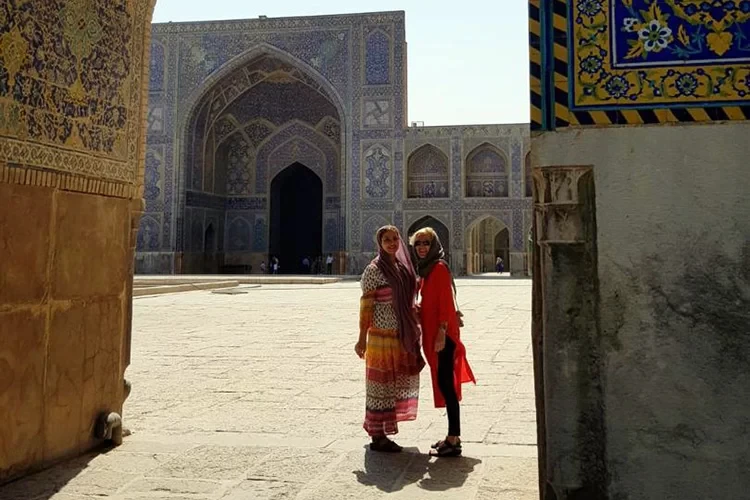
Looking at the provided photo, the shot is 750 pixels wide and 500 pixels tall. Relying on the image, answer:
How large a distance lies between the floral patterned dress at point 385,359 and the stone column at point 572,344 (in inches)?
35.8

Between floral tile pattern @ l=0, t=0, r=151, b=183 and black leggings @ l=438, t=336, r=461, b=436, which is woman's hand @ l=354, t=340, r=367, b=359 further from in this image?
floral tile pattern @ l=0, t=0, r=151, b=183

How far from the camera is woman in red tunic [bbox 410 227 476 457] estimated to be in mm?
2580

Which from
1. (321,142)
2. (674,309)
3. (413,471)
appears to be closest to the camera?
(674,309)

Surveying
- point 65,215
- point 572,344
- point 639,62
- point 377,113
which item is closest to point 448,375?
point 572,344

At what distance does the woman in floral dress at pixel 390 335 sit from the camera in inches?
103

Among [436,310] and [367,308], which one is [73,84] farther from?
[436,310]

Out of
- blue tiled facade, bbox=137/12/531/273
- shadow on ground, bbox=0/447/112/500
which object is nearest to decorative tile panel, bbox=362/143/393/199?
blue tiled facade, bbox=137/12/531/273

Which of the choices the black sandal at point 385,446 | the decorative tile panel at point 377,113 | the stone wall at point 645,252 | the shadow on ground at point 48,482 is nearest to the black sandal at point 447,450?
the black sandal at point 385,446

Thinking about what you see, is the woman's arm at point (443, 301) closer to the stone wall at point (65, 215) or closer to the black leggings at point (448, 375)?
the black leggings at point (448, 375)

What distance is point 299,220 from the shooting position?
2286 cm

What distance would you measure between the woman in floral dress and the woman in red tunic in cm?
6

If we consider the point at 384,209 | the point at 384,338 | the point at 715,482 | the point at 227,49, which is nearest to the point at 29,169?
the point at 384,338

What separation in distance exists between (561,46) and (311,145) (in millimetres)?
20207

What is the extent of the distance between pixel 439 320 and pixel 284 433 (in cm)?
83
